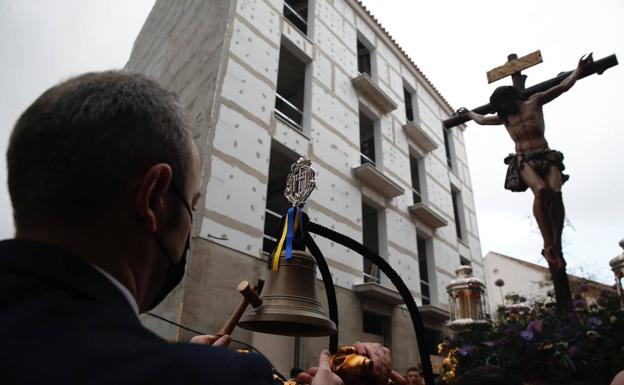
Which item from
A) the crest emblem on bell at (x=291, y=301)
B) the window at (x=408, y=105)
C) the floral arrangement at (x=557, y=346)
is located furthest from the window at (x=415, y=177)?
the crest emblem on bell at (x=291, y=301)

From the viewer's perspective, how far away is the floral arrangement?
11.8ft

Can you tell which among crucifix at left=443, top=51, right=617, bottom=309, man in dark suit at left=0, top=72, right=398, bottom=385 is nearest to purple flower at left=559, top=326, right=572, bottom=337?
crucifix at left=443, top=51, right=617, bottom=309

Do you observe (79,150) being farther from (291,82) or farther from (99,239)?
(291,82)

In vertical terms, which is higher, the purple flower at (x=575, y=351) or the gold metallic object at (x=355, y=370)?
the purple flower at (x=575, y=351)

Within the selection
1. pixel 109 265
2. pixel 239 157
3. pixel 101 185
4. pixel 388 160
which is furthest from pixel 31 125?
pixel 388 160

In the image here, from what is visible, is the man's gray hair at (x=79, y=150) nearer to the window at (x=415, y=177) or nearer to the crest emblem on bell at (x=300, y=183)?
the crest emblem on bell at (x=300, y=183)

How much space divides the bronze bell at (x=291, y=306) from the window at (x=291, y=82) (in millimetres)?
8879

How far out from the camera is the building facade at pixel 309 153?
709cm

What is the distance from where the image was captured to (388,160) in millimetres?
12781

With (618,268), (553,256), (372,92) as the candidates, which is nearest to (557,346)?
(618,268)

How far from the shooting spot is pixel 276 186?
38.0 feet

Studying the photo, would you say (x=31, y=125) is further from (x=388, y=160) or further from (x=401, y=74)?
(x=401, y=74)

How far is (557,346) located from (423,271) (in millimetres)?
11075

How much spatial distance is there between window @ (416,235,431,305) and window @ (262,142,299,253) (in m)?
5.11
